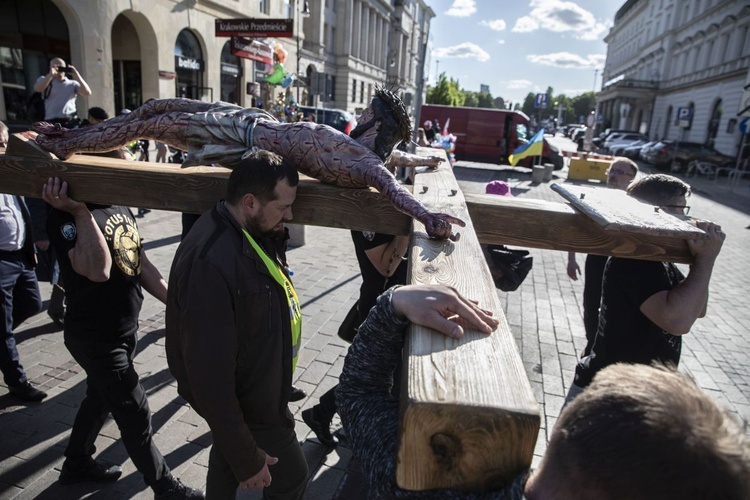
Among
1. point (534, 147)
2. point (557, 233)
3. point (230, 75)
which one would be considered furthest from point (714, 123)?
point (557, 233)

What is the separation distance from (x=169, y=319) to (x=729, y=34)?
1752 inches

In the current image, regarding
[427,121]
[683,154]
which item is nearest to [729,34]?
[683,154]

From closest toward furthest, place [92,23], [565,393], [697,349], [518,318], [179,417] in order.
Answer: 1. [179,417]
2. [565,393]
3. [697,349]
4. [518,318]
5. [92,23]

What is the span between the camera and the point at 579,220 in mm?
A: 2135

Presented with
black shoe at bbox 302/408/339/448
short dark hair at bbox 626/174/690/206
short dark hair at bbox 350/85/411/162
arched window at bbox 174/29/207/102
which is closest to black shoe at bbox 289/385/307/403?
black shoe at bbox 302/408/339/448

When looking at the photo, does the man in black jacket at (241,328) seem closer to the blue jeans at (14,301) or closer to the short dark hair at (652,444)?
the short dark hair at (652,444)

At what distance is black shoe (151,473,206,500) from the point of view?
2.63 metres

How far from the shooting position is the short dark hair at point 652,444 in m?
0.74

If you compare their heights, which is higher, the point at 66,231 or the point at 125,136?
the point at 125,136

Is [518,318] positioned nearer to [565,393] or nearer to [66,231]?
[565,393]

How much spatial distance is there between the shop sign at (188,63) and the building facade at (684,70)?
2457cm

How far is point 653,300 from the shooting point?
96.8 inches

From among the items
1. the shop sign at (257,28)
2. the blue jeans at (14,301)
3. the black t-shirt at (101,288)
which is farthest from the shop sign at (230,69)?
the black t-shirt at (101,288)

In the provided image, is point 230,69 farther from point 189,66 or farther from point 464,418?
point 464,418
